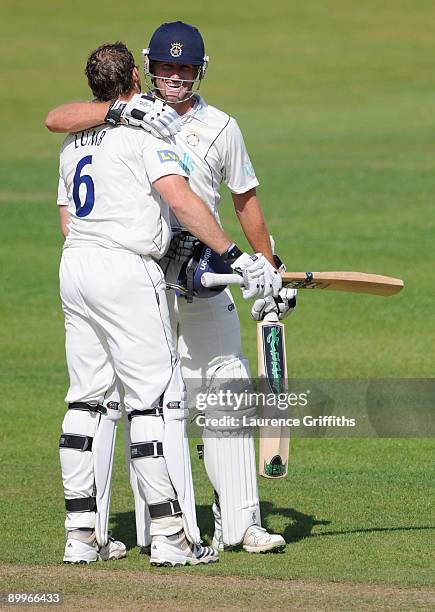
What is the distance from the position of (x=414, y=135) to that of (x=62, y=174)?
16976 mm

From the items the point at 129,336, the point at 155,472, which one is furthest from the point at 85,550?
the point at 129,336

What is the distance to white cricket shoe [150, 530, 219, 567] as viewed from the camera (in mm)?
5117

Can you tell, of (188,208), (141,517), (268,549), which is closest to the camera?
(188,208)

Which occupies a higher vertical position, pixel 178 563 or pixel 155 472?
pixel 155 472

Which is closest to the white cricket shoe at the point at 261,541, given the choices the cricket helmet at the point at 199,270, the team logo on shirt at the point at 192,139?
the cricket helmet at the point at 199,270

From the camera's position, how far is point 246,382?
562cm

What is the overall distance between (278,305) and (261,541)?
3.26 ft

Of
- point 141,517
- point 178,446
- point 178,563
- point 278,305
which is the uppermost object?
point 278,305

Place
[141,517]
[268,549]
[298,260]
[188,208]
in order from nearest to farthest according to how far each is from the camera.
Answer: [188,208], [268,549], [141,517], [298,260]

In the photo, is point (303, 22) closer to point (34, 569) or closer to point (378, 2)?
point (378, 2)

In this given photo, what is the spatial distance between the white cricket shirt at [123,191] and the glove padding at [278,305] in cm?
52

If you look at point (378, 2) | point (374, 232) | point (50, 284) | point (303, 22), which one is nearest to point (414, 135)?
point (374, 232)

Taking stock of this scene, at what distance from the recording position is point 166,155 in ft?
16.8

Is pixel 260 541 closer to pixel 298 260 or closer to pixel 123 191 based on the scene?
pixel 123 191
